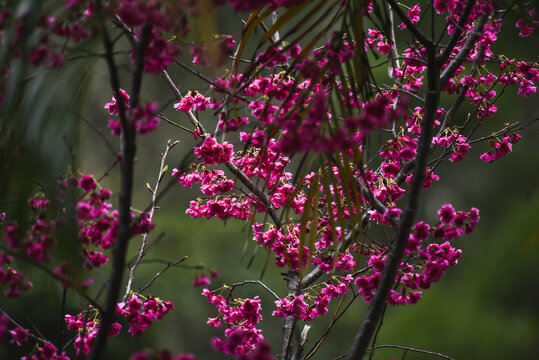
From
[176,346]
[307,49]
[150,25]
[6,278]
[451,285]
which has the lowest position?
[6,278]

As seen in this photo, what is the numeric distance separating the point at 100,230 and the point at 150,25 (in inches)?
13.6

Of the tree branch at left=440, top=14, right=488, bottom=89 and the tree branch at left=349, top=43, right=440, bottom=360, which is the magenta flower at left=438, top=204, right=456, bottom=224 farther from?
the tree branch at left=440, top=14, right=488, bottom=89

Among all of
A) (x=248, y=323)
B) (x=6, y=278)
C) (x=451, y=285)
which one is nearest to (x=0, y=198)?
(x=6, y=278)

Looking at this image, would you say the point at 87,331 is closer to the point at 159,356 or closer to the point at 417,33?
the point at 159,356

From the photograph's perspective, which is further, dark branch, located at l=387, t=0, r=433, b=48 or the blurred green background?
the blurred green background

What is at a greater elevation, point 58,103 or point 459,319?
point 459,319

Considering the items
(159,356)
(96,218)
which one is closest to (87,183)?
(96,218)

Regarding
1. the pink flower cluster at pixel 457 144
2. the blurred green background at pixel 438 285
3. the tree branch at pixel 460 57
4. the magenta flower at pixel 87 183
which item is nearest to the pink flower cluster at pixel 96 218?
the magenta flower at pixel 87 183

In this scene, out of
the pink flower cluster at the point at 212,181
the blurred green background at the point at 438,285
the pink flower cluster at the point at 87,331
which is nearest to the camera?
the pink flower cluster at the point at 87,331

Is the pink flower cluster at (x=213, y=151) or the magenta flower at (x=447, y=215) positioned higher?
the pink flower cluster at (x=213, y=151)

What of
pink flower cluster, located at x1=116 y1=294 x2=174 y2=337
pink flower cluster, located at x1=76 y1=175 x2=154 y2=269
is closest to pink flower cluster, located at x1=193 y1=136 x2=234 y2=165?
pink flower cluster, located at x1=116 y1=294 x2=174 y2=337

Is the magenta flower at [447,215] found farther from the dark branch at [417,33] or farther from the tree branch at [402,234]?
the dark branch at [417,33]

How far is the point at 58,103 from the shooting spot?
82 centimetres

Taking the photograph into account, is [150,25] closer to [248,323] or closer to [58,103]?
[58,103]
